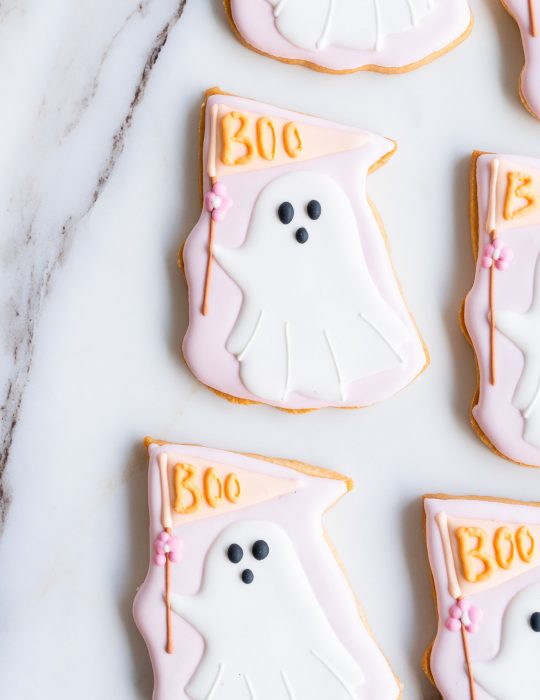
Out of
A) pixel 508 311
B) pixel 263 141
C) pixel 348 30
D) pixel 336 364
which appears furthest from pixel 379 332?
pixel 348 30

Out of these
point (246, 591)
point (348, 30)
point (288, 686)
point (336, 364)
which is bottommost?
point (288, 686)

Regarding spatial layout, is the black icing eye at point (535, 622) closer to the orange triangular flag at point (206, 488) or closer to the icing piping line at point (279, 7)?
the orange triangular flag at point (206, 488)

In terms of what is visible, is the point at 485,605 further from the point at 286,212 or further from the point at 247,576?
the point at 286,212

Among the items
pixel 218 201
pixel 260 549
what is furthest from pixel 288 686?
pixel 218 201

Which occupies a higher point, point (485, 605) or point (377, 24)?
point (377, 24)

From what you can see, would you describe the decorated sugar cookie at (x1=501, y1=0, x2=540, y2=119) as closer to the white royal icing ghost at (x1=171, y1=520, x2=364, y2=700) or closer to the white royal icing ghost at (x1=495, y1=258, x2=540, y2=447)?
the white royal icing ghost at (x1=495, y1=258, x2=540, y2=447)

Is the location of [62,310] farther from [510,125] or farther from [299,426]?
[510,125]

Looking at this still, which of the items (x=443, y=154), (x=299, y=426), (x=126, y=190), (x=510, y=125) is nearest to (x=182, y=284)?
(x=126, y=190)
